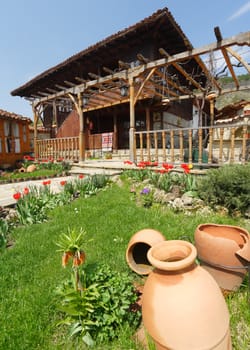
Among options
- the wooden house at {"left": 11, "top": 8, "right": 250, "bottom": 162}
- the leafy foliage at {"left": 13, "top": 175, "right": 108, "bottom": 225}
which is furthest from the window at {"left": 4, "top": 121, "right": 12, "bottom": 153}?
the leafy foliage at {"left": 13, "top": 175, "right": 108, "bottom": 225}

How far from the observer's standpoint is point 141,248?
1.88 m

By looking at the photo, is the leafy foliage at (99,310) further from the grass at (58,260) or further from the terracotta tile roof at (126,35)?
the terracotta tile roof at (126,35)

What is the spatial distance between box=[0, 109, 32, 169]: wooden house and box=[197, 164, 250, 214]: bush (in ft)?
29.2

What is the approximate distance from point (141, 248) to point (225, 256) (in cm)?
74

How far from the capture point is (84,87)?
7719 mm

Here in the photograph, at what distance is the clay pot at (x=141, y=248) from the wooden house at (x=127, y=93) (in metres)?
4.34

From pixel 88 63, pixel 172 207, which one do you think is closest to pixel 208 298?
pixel 172 207

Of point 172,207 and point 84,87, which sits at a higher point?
point 84,87

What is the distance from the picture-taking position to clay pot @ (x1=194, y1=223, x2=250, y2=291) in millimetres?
1361

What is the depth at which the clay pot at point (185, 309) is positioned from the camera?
2.84 feet

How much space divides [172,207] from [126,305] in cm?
201

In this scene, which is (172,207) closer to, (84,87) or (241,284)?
(241,284)

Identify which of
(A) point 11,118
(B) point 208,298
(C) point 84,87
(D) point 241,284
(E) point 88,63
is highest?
(E) point 88,63

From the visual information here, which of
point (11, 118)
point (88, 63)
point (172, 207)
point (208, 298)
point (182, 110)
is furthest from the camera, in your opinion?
point (182, 110)
